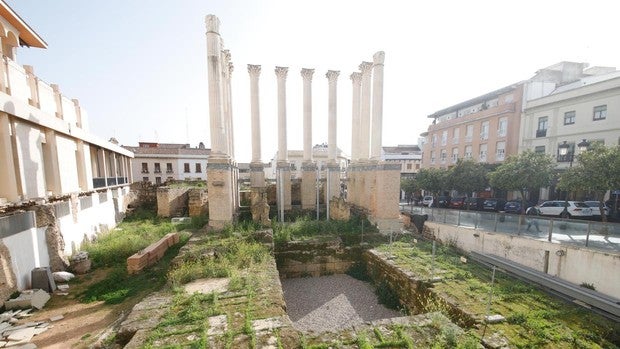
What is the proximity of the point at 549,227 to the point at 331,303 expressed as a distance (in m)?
8.44

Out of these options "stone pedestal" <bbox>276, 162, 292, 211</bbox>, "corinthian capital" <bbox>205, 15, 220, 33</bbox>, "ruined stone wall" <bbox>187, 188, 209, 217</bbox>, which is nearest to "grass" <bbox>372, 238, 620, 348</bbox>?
"stone pedestal" <bbox>276, 162, 292, 211</bbox>

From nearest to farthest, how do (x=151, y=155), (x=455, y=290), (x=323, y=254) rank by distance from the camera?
1. (x=455, y=290)
2. (x=323, y=254)
3. (x=151, y=155)

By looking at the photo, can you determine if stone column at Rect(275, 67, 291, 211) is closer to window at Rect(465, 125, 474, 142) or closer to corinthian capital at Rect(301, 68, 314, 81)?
corinthian capital at Rect(301, 68, 314, 81)

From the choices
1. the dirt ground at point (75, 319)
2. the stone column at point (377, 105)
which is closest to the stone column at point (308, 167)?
the stone column at point (377, 105)

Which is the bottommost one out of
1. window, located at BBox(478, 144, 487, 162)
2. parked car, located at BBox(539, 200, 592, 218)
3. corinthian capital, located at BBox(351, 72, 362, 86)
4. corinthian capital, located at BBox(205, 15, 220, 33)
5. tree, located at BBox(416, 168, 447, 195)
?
parked car, located at BBox(539, 200, 592, 218)

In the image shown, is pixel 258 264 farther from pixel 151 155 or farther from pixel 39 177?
pixel 151 155

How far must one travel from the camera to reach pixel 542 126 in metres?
19.0

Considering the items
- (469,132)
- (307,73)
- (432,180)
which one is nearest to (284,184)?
(307,73)

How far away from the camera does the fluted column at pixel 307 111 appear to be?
13688mm

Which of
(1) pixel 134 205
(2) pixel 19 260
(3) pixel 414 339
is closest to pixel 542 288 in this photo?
(3) pixel 414 339

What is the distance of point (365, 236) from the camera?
10953 mm

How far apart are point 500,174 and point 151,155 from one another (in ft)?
122

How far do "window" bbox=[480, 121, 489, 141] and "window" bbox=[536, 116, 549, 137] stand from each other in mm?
3758

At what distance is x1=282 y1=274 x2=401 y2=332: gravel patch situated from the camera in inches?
269
